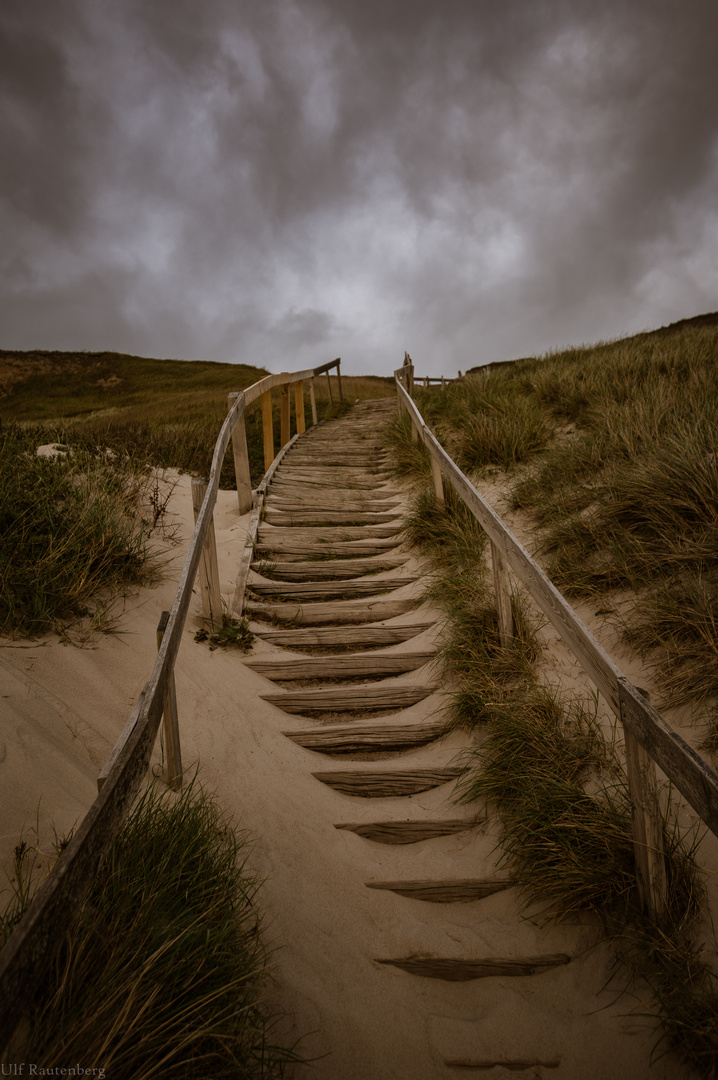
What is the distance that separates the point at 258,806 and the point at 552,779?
139 cm

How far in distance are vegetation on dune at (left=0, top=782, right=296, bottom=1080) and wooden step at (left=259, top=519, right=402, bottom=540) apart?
3746 millimetres

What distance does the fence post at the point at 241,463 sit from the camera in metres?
5.87

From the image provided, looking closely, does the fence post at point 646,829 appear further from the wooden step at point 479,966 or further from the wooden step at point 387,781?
the wooden step at point 387,781

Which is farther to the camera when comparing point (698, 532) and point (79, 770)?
point (698, 532)

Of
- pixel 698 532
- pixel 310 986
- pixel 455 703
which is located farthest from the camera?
pixel 698 532

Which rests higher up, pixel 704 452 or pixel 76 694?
pixel 704 452

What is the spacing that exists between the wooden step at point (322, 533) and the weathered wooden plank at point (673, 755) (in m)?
3.84

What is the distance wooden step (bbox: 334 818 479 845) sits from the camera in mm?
2633

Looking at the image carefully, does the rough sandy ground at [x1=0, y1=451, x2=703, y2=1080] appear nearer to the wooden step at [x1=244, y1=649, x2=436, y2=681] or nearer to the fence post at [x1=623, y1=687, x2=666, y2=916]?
the fence post at [x1=623, y1=687, x2=666, y2=916]

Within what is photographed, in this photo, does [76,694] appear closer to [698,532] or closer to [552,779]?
[552,779]

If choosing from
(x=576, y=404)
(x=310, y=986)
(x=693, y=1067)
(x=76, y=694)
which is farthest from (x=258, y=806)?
(x=576, y=404)

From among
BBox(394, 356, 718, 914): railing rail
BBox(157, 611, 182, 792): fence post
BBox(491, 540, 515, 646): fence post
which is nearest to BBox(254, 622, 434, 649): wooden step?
BBox(491, 540, 515, 646): fence post

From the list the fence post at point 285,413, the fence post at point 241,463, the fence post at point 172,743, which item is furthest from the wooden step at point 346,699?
the fence post at point 285,413

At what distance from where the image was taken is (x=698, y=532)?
3426 mm
